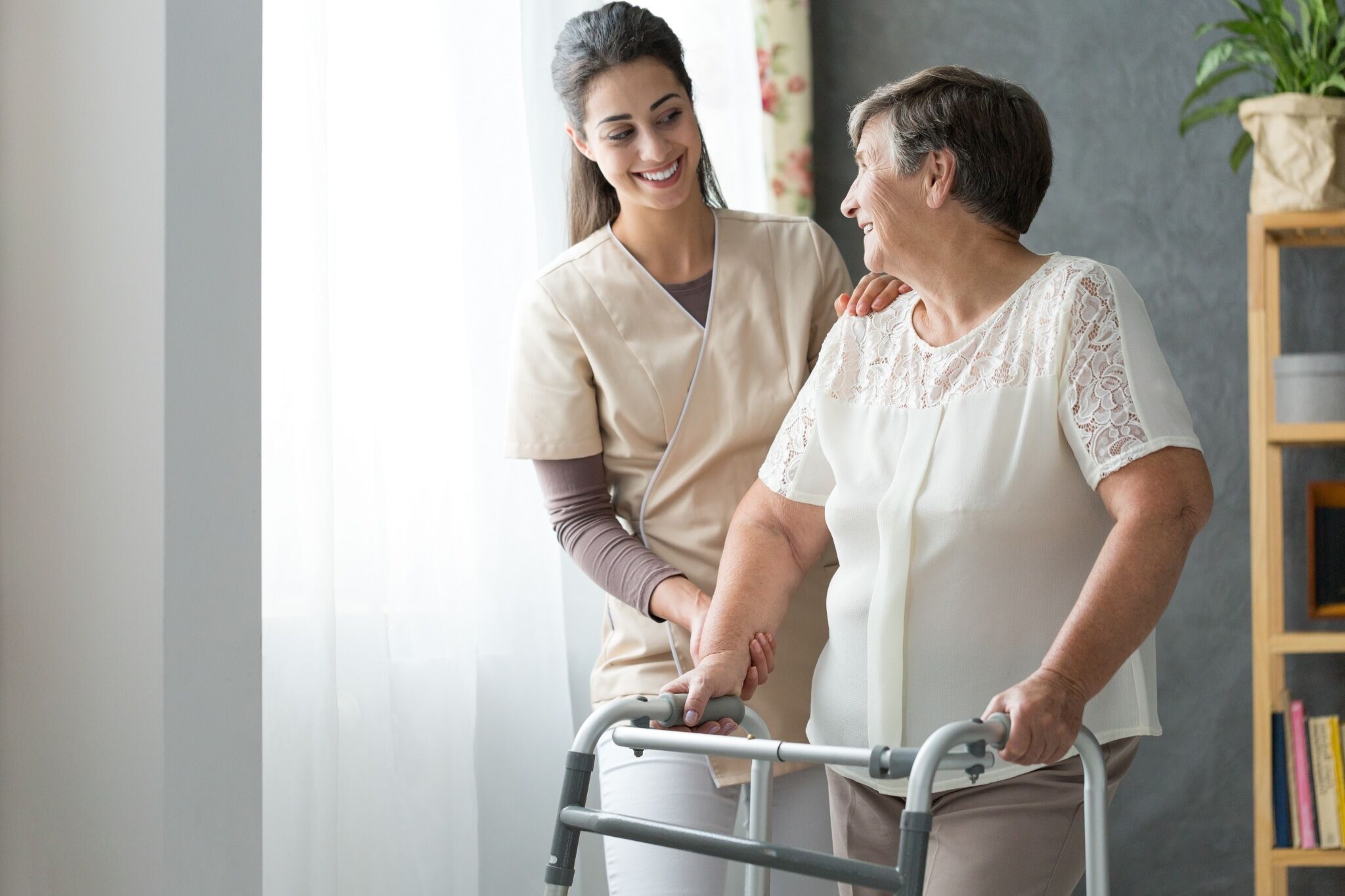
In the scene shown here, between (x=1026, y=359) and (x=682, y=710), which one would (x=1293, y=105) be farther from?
(x=682, y=710)

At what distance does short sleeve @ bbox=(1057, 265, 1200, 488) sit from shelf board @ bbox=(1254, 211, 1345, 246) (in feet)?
3.82

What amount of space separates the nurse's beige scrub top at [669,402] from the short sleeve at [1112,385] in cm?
52

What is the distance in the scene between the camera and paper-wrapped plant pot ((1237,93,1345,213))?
2268 millimetres

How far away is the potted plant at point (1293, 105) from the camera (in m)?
2.27

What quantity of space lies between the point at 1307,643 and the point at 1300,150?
85cm

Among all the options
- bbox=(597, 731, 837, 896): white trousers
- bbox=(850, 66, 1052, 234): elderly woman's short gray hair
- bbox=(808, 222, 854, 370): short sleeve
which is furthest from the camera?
bbox=(808, 222, 854, 370): short sleeve

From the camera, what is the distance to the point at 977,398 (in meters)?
1.36

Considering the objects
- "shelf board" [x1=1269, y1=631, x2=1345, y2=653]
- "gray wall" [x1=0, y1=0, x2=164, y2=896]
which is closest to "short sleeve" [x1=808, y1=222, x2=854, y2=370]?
"gray wall" [x1=0, y1=0, x2=164, y2=896]

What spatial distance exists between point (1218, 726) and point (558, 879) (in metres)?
1.83

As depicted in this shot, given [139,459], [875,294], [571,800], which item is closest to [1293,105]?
[875,294]

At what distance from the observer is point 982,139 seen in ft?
4.67

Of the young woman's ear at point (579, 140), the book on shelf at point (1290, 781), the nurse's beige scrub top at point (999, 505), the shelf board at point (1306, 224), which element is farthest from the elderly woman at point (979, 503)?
the book on shelf at point (1290, 781)

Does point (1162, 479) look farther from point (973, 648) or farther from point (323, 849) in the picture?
point (323, 849)

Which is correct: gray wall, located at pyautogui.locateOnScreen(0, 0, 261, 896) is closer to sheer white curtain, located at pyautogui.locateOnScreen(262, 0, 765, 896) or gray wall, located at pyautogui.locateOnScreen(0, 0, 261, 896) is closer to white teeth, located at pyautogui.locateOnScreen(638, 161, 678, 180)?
sheer white curtain, located at pyautogui.locateOnScreen(262, 0, 765, 896)
